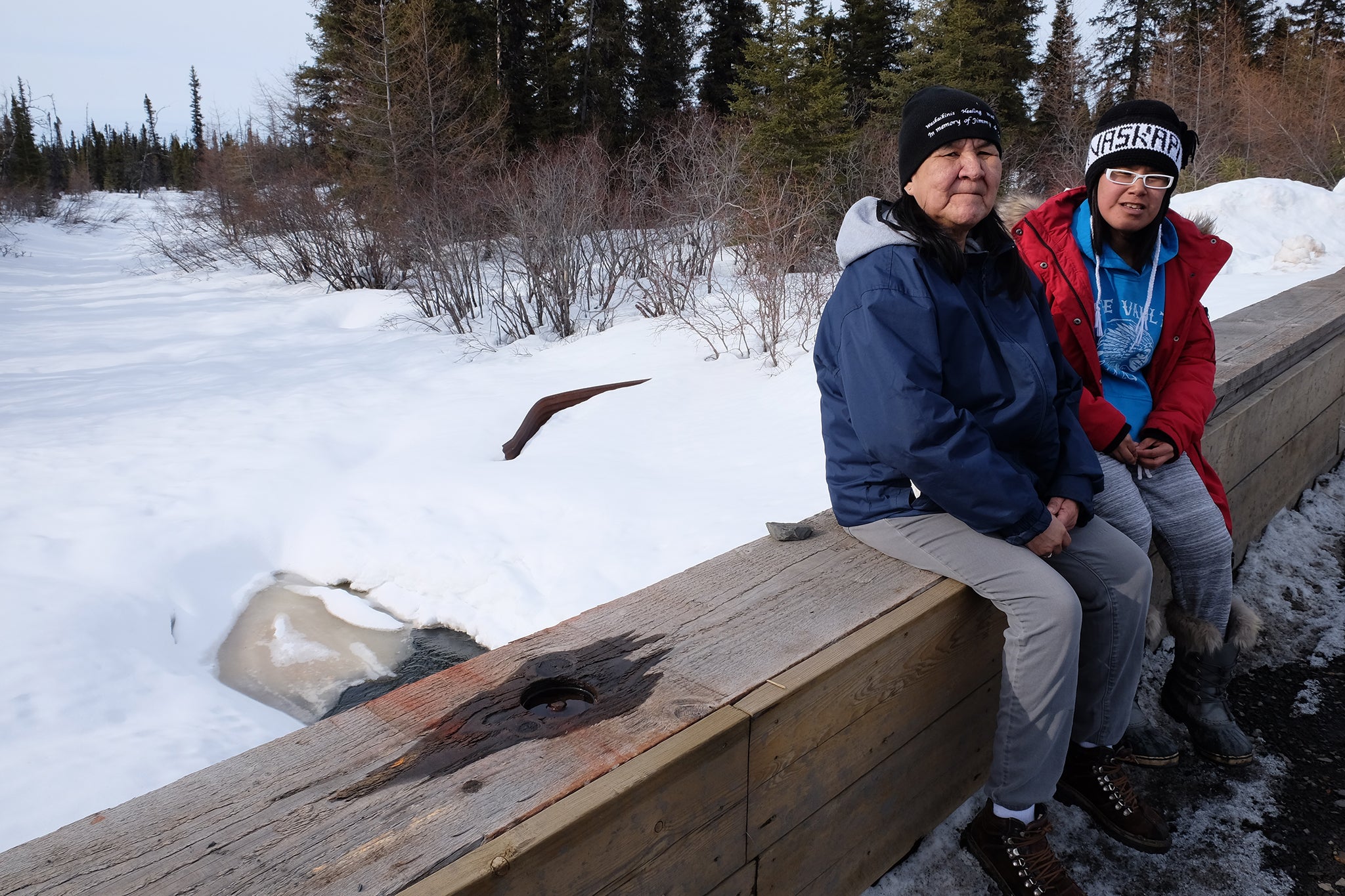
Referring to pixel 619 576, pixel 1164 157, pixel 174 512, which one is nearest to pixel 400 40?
pixel 174 512

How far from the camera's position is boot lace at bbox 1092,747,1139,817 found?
6.81ft

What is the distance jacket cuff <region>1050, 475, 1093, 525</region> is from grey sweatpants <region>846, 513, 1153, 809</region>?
0.16ft

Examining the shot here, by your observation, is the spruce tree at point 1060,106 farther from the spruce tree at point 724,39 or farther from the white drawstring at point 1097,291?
the white drawstring at point 1097,291

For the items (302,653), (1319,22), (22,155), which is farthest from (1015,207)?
(22,155)

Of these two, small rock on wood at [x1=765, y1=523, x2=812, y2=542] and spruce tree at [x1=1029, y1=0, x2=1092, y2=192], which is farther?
spruce tree at [x1=1029, y1=0, x2=1092, y2=192]

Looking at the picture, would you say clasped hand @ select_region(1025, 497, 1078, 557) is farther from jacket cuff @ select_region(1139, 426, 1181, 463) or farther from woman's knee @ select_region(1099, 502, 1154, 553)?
jacket cuff @ select_region(1139, 426, 1181, 463)

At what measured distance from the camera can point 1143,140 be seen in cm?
238

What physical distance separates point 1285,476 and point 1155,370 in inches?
71.5

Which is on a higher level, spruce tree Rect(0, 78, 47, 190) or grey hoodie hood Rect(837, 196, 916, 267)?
spruce tree Rect(0, 78, 47, 190)

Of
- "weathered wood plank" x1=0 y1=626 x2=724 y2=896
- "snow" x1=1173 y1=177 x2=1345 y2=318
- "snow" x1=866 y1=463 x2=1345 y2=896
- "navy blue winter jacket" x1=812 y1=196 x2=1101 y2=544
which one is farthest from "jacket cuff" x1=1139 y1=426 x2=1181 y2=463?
"snow" x1=1173 y1=177 x2=1345 y2=318

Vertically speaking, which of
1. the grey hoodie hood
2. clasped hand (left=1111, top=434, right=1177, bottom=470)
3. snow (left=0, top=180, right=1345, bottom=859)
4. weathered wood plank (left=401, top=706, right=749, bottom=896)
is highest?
the grey hoodie hood

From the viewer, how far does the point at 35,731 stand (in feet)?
13.3

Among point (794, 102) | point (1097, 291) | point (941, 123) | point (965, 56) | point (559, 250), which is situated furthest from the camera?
point (965, 56)

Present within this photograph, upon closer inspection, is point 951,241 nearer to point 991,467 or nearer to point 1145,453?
point 991,467
